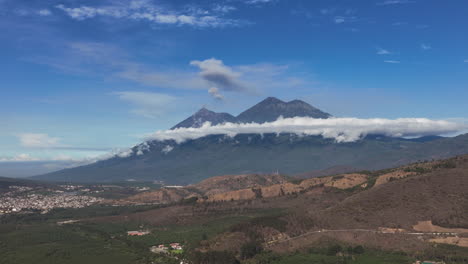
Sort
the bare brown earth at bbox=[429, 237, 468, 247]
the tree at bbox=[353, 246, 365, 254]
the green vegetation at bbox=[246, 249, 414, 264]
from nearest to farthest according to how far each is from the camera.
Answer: the green vegetation at bbox=[246, 249, 414, 264], the bare brown earth at bbox=[429, 237, 468, 247], the tree at bbox=[353, 246, 365, 254]

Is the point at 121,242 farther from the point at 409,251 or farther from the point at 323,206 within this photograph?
the point at 409,251

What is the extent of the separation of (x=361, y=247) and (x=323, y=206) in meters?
51.0

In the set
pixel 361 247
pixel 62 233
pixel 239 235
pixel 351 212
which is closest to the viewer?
pixel 361 247

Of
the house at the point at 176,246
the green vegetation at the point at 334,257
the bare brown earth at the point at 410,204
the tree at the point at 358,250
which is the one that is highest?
the bare brown earth at the point at 410,204

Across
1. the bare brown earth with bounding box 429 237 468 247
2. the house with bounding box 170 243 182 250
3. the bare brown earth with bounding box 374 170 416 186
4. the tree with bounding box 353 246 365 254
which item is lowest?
the house with bounding box 170 243 182 250

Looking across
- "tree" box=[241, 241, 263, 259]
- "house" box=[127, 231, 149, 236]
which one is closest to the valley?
"tree" box=[241, 241, 263, 259]

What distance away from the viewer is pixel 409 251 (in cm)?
12219

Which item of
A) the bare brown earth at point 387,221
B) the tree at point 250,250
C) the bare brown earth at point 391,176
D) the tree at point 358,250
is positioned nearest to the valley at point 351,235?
the bare brown earth at point 387,221

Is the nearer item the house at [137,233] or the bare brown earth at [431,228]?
the bare brown earth at [431,228]

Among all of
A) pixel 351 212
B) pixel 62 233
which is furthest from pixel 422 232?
pixel 62 233

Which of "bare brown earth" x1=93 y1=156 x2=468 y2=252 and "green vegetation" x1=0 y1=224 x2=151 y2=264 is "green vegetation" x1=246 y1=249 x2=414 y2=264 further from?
"green vegetation" x1=0 y1=224 x2=151 y2=264

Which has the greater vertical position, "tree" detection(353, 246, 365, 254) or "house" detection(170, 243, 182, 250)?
"tree" detection(353, 246, 365, 254)

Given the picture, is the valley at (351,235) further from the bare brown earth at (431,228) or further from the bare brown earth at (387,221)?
the bare brown earth at (431,228)

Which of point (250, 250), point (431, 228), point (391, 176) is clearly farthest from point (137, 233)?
point (431, 228)
